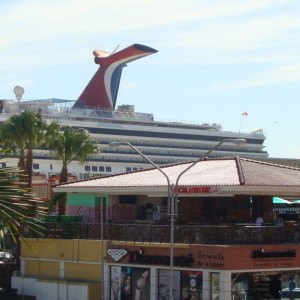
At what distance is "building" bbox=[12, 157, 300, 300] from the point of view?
3484 centimetres

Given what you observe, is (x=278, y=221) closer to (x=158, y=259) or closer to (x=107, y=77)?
(x=158, y=259)

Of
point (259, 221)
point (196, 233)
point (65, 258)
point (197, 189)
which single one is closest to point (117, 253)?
point (65, 258)

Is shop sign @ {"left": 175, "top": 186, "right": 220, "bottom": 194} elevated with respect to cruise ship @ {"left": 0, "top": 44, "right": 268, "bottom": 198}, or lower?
lower

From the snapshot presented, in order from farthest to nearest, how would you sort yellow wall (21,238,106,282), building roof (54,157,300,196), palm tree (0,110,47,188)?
palm tree (0,110,47,188) < yellow wall (21,238,106,282) < building roof (54,157,300,196)

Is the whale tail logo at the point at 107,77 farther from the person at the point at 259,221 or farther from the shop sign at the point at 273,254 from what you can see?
the shop sign at the point at 273,254

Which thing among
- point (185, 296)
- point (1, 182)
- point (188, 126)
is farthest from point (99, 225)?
point (188, 126)

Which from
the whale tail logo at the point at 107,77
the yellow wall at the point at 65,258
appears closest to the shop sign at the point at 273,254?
the yellow wall at the point at 65,258

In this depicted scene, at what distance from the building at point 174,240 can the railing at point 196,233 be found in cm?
4

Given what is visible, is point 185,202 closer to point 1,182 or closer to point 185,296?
point 185,296

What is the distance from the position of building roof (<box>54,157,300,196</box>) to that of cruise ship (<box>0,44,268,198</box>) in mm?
74343

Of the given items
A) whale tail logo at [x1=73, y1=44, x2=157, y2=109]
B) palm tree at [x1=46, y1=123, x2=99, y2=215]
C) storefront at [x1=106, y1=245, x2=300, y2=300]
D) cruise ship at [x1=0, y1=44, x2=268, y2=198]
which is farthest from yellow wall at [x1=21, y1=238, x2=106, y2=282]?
whale tail logo at [x1=73, y1=44, x2=157, y2=109]

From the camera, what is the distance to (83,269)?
1551 inches

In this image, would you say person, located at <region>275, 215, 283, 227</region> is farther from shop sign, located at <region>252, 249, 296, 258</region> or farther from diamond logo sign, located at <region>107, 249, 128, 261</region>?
diamond logo sign, located at <region>107, 249, 128, 261</region>

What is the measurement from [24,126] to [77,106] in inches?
3856
